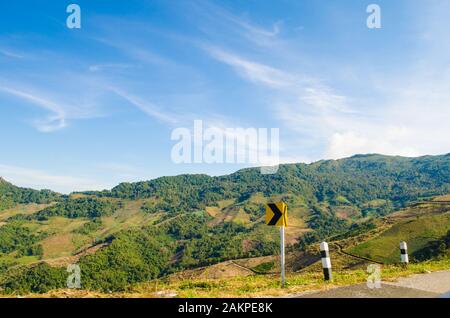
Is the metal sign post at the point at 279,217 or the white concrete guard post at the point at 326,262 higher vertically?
the metal sign post at the point at 279,217

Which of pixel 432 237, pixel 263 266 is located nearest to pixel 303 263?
pixel 432 237

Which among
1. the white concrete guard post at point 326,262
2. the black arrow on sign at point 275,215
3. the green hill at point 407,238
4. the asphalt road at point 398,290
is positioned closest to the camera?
the asphalt road at point 398,290

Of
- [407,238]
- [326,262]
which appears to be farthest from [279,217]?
[407,238]

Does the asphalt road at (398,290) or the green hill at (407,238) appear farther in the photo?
the green hill at (407,238)

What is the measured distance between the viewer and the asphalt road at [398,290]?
9.34 meters

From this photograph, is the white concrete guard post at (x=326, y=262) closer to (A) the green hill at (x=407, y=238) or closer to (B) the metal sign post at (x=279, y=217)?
(B) the metal sign post at (x=279, y=217)

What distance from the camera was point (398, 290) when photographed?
10047mm

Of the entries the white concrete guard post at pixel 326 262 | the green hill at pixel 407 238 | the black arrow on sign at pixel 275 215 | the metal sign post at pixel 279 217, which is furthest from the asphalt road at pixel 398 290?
the green hill at pixel 407 238

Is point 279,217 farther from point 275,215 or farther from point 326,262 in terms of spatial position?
point 326,262

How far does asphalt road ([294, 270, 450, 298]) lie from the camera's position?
934 centimetres

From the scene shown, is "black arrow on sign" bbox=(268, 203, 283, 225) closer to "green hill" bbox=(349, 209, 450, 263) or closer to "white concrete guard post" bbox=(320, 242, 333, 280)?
"white concrete guard post" bbox=(320, 242, 333, 280)
